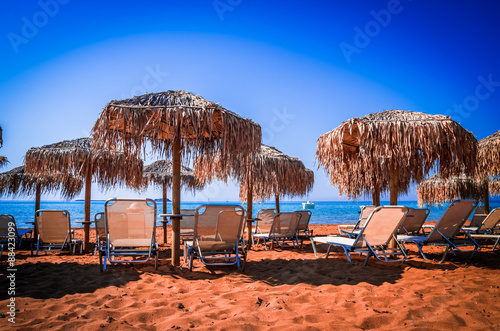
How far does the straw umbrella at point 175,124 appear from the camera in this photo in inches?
154

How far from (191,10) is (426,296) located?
28.8ft

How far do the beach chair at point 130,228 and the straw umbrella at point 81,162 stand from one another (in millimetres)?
2005

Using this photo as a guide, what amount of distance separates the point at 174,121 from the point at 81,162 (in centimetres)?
375

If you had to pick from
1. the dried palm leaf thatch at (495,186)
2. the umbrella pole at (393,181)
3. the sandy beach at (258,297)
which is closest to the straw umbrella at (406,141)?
the umbrella pole at (393,181)

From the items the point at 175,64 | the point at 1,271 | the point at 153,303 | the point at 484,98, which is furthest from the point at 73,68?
the point at 484,98

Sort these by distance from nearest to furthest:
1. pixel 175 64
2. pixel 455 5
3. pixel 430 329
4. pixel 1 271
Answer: pixel 430 329, pixel 1 271, pixel 175 64, pixel 455 5

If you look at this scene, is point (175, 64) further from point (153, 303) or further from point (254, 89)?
point (153, 303)

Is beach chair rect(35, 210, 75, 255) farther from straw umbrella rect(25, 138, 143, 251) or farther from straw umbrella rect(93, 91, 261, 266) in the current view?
straw umbrella rect(93, 91, 261, 266)

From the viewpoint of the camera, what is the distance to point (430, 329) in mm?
2010

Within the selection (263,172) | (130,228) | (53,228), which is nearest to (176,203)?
(130,228)

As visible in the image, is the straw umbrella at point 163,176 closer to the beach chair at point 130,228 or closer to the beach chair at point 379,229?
the beach chair at point 130,228

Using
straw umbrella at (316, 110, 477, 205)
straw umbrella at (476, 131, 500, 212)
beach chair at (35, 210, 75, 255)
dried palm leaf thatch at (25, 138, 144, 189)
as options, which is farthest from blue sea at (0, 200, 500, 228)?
straw umbrella at (476, 131, 500, 212)

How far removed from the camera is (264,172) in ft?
23.1

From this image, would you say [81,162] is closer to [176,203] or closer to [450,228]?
[176,203]
